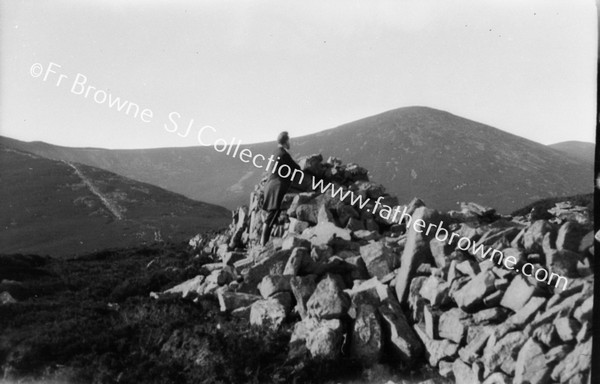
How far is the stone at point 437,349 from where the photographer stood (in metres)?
8.10

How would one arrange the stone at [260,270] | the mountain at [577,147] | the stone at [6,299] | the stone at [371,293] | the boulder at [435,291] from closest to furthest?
1. the boulder at [435,291]
2. the stone at [371,293]
3. the stone at [260,270]
4. the stone at [6,299]
5. the mountain at [577,147]

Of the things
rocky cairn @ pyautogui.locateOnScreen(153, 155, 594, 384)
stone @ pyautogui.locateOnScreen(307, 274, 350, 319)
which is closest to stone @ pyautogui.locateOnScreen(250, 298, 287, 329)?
rocky cairn @ pyautogui.locateOnScreen(153, 155, 594, 384)

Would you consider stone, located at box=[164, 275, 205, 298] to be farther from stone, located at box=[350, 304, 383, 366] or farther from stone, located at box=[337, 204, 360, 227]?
stone, located at box=[350, 304, 383, 366]

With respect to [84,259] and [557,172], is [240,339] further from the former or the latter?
[557,172]

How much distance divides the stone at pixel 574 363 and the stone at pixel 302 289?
4835 mm

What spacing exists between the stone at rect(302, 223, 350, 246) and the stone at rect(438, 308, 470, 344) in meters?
4.53

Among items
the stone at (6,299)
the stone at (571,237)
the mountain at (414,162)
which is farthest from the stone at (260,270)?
the mountain at (414,162)

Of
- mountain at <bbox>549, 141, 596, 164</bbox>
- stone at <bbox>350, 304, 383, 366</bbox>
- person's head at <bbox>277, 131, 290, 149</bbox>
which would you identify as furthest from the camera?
mountain at <bbox>549, 141, 596, 164</bbox>

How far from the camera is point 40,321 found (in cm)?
1127

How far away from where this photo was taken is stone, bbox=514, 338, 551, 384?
6547mm

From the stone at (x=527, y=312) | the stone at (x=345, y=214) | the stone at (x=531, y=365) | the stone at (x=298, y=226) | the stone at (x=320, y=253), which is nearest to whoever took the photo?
the stone at (x=531, y=365)

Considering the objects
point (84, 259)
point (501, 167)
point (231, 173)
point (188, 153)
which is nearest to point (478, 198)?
point (501, 167)

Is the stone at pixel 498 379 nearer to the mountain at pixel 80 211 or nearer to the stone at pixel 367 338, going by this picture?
the stone at pixel 367 338

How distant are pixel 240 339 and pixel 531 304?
17.3 ft
